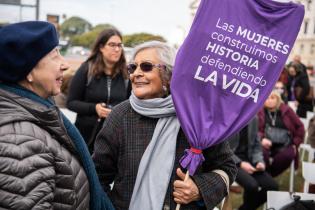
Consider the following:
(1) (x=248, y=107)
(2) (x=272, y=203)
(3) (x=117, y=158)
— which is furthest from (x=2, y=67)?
(2) (x=272, y=203)

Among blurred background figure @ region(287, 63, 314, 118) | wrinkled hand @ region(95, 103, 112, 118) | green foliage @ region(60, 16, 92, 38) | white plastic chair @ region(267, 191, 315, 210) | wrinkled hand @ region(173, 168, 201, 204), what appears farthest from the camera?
green foliage @ region(60, 16, 92, 38)

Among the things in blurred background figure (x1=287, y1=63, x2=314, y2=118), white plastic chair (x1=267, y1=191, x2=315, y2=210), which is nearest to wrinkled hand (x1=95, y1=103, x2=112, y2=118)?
white plastic chair (x1=267, y1=191, x2=315, y2=210)

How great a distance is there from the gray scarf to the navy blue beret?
650 mm

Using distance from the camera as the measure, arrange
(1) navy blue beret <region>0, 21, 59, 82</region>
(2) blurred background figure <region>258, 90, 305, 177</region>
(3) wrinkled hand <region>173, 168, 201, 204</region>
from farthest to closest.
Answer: (2) blurred background figure <region>258, 90, 305, 177</region>
(3) wrinkled hand <region>173, 168, 201, 204</region>
(1) navy blue beret <region>0, 21, 59, 82</region>

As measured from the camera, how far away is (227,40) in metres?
1.79

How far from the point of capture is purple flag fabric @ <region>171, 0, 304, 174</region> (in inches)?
69.8

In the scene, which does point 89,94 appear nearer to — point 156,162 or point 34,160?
point 156,162

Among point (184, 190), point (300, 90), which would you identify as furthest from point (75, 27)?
point (184, 190)

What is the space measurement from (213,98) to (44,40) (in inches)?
32.0

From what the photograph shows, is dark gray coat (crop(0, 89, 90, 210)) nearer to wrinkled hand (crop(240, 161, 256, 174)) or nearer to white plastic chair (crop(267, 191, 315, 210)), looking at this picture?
white plastic chair (crop(267, 191, 315, 210))

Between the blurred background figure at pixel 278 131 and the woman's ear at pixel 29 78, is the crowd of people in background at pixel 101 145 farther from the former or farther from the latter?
the blurred background figure at pixel 278 131

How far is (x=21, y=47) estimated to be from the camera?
1.27m

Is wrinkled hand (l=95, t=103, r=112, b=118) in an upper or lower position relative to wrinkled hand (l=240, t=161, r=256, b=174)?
upper

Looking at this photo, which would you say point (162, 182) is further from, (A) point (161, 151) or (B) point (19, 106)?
(B) point (19, 106)
